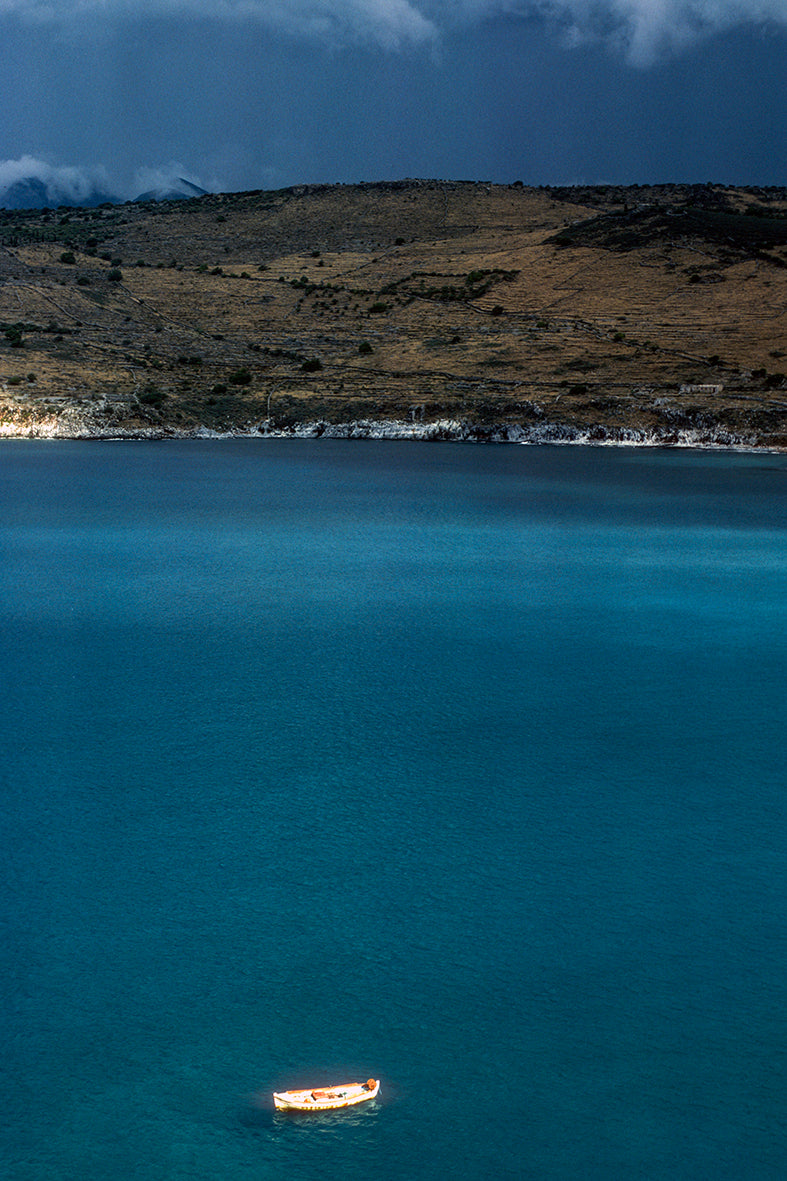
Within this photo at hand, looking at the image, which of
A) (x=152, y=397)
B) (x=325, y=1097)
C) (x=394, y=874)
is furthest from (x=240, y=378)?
(x=325, y=1097)

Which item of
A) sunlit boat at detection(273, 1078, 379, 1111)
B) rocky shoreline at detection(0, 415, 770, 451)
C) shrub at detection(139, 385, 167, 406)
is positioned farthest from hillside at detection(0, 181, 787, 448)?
sunlit boat at detection(273, 1078, 379, 1111)

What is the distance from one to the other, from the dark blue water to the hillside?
36.3 m

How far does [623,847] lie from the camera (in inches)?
445

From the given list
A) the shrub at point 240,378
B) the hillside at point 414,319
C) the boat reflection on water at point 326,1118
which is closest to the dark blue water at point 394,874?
the boat reflection on water at point 326,1118

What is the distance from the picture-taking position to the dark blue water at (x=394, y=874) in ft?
23.9

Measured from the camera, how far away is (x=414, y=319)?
244 feet

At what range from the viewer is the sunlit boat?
23.7 ft

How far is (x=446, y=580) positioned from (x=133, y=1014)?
1652 centimetres

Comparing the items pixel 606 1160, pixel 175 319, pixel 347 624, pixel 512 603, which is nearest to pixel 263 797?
pixel 606 1160

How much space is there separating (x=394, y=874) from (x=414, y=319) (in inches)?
2646

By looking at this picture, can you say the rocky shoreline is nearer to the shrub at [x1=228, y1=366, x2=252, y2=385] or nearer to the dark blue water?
the shrub at [x1=228, y1=366, x2=252, y2=385]

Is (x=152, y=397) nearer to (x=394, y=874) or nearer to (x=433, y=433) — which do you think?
(x=433, y=433)

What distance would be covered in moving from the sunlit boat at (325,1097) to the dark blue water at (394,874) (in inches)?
4.0

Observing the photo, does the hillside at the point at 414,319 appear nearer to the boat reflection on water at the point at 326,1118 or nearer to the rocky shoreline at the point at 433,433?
the rocky shoreline at the point at 433,433
